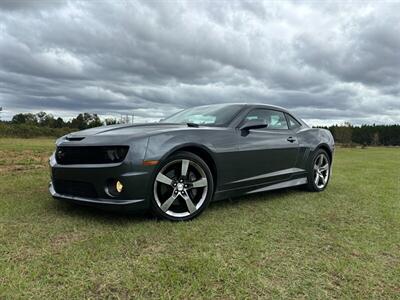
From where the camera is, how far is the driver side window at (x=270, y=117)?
466 cm

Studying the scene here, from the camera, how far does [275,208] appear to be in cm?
433

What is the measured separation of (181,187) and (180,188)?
0.02 metres

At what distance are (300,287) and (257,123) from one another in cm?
242

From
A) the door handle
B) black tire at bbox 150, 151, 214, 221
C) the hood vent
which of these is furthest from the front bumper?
the door handle

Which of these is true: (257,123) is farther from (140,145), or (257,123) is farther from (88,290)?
(88,290)

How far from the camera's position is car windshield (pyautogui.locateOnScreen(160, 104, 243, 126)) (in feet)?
14.1

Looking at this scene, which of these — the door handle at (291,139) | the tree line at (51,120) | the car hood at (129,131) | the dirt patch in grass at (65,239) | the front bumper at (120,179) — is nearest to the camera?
the dirt patch in grass at (65,239)

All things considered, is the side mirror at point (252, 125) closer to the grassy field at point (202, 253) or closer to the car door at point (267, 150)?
the car door at point (267, 150)

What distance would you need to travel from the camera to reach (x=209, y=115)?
4539mm

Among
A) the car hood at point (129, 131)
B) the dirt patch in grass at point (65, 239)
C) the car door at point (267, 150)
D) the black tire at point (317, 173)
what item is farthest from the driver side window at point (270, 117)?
the dirt patch in grass at point (65, 239)

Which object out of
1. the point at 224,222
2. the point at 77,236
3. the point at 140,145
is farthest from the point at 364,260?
the point at 77,236

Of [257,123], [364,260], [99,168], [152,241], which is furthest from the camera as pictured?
[257,123]

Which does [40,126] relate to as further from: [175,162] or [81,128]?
[175,162]

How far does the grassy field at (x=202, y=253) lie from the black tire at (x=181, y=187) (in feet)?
0.48
